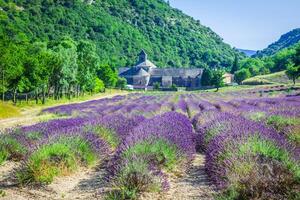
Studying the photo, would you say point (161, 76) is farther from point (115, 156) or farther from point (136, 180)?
point (136, 180)

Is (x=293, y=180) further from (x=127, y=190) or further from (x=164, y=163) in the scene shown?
(x=164, y=163)

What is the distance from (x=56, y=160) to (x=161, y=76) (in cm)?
12934

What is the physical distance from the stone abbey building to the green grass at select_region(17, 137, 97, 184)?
12107cm

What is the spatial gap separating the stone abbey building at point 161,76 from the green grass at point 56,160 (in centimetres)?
12107

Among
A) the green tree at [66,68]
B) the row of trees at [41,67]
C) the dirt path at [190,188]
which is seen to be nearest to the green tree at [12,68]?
the row of trees at [41,67]

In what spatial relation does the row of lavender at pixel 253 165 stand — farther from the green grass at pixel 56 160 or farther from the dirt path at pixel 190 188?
the green grass at pixel 56 160

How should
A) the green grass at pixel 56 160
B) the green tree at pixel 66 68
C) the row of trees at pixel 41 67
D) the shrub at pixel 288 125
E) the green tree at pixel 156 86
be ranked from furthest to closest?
the green tree at pixel 156 86
the green tree at pixel 66 68
the row of trees at pixel 41 67
the shrub at pixel 288 125
the green grass at pixel 56 160

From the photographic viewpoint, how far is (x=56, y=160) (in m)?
7.89

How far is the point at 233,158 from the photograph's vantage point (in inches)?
239

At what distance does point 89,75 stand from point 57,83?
7.42 m

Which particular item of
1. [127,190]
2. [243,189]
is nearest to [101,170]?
[127,190]

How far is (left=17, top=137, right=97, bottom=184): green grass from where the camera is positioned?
23.6 feet

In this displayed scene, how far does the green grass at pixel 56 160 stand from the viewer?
720 cm

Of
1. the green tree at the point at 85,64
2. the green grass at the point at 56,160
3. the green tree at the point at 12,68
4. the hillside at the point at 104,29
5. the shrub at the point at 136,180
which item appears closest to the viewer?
the shrub at the point at 136,180
